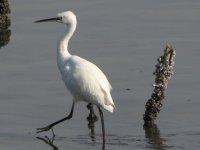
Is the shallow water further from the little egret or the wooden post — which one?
the little egret

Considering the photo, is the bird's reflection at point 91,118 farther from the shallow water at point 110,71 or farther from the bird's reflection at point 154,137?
the bird's reflection at point 154,137

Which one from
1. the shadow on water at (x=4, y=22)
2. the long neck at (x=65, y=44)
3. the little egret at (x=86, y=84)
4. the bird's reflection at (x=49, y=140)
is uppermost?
the shadow on water at (x=4, y=22)

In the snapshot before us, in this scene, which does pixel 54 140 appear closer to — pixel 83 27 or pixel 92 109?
pixel 92 109

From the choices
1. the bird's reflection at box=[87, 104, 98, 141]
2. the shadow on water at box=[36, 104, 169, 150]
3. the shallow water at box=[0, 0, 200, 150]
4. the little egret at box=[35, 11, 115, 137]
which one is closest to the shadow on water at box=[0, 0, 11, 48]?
the shallow water at box=[0, 0, 200, 150]

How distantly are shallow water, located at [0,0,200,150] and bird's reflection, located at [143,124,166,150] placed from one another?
0.05 feet

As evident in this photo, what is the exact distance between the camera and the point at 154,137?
43.4ft

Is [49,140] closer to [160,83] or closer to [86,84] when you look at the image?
[86,84]

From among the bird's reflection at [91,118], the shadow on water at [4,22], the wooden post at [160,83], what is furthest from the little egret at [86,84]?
the shadow on water at [4,22]

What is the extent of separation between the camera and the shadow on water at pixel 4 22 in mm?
18891

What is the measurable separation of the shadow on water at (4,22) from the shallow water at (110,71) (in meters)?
0.20

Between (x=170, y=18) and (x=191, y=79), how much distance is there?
4.01 metres

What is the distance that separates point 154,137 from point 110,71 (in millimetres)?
3280

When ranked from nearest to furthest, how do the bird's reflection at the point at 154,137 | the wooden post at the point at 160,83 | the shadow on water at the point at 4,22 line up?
the bird's reflection at the point at 154,137, the wooden post at the point at 160,83, the shadow on water at the point at 4,22

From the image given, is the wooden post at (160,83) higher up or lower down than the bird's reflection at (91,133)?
higher up
